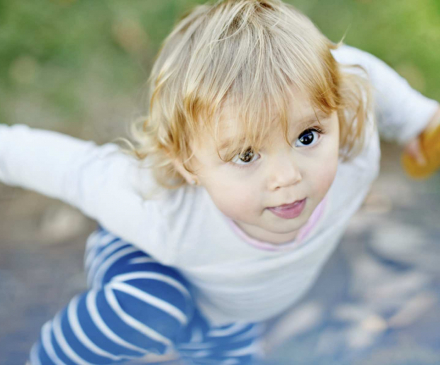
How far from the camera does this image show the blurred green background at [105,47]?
1254 mm

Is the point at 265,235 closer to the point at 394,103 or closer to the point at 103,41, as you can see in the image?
the point at 394,103

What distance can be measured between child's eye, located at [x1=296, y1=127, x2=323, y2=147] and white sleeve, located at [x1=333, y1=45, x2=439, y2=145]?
226mm

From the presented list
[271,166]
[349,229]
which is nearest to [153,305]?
[271,166]

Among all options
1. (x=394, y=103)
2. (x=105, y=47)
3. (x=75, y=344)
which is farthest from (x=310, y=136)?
(x=105, y=47)

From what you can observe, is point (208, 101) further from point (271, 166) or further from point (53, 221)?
point (53, 221)

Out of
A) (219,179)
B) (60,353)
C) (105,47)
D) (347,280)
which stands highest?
(105,47)

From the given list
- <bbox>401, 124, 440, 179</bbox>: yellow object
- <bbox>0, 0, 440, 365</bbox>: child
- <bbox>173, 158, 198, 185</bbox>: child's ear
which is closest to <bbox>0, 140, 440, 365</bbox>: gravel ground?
<bbox>0, 0, 440, 365</bbox>: child

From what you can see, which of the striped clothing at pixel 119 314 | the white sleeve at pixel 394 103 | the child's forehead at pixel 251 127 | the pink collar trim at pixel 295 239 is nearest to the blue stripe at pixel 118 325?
the striped clothing at pixel 119 314

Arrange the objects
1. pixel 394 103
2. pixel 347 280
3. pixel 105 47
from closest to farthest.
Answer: pixel 394 103 → pixel 347 280 → pixel 105 47

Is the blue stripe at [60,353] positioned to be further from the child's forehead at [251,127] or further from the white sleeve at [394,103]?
the white sleeve at [394,103]

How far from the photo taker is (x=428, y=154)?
874 millimetres

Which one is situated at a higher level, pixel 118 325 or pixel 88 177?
pixel 88 177

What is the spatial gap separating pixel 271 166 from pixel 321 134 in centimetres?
7

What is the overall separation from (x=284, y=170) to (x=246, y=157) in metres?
0.04
